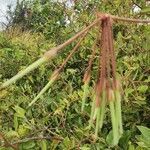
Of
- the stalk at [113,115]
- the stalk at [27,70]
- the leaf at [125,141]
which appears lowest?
the leaf at [125,141]

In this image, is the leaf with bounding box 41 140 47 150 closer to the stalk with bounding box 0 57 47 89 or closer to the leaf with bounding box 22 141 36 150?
the leaf with bounding box 22 141 36 150

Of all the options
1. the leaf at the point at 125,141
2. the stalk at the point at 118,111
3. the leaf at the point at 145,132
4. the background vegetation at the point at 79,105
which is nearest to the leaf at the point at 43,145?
the background vegetation at the point at 79,105

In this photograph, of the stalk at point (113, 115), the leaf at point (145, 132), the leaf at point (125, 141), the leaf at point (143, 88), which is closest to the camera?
the stalk at point (113, 115)

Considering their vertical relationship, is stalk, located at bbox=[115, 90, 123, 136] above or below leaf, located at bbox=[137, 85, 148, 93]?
above

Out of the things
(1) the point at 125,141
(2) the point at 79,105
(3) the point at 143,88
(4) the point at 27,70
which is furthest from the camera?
(2) the point at 79,105

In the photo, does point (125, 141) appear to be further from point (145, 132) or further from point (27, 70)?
point (27, 70)

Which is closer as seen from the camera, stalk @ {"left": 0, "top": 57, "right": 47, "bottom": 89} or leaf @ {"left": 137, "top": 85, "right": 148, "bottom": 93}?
stalk @ {"left": 0, "top": 57, "right": 47, "bottom": 89}

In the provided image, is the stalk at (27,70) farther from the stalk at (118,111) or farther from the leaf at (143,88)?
the leaf at (143,88)

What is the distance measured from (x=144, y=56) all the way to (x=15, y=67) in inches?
67.6

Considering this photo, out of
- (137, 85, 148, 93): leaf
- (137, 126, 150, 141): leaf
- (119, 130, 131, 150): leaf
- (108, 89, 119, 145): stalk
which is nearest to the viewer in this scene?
(108, 89, 119, 145): stalk

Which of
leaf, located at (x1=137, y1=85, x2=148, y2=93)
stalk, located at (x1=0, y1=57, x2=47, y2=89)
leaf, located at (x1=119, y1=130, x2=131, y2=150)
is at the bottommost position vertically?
leaf, located at (x1=119, y1=130, x2=131, y2=150)

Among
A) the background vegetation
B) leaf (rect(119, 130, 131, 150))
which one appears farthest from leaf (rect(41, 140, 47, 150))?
leaf (rect(119, 130, 131, 150))

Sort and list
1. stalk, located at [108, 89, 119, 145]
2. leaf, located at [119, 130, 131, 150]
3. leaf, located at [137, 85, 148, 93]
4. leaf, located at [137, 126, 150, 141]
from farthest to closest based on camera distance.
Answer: leaf, located at [137, 85, 148, 93]
leaf, located at [119, 130, 131, 150]
leaf, located at [137, 126, 150, 141]
stalk, located at [108, 89, 119, 145]

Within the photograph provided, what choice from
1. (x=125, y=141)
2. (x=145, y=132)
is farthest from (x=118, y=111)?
(x=125, y=141)
